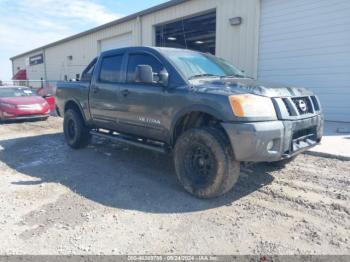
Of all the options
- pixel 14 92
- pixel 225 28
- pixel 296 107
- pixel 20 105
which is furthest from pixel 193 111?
pixel 14 92

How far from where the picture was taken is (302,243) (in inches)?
112

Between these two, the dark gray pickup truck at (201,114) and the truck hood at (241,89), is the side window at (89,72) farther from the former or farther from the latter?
the truck hood at (241,89)

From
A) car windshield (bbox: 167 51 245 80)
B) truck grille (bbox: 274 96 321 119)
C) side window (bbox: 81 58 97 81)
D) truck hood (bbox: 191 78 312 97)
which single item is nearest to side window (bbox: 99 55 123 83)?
side window (bbox: 81 58 97 81)

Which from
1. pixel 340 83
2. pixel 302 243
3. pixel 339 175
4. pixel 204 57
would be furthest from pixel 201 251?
pixel 340 83

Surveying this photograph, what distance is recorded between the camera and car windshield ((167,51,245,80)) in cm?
441

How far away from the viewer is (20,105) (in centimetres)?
1091

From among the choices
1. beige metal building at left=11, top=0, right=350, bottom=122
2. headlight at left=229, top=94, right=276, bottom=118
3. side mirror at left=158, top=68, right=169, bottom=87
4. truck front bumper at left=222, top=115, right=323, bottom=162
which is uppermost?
beige metal building at left=11, top=0, right=350, bottom=122

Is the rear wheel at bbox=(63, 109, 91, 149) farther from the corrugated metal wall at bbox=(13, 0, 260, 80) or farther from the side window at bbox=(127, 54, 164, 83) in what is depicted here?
the corrugated metal wall at bbox=(13, 0, 260, 80)

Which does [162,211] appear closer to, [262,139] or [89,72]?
[262,139]

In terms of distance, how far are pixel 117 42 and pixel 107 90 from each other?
11.6 metres

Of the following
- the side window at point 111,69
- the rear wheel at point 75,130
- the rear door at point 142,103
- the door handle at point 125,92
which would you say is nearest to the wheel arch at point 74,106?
the rear wheel at point 75,130

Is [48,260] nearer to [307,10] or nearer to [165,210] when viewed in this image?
Result: [165,210]

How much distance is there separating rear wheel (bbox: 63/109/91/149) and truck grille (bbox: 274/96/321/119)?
13.8ft

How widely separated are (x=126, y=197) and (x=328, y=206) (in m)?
2.43
